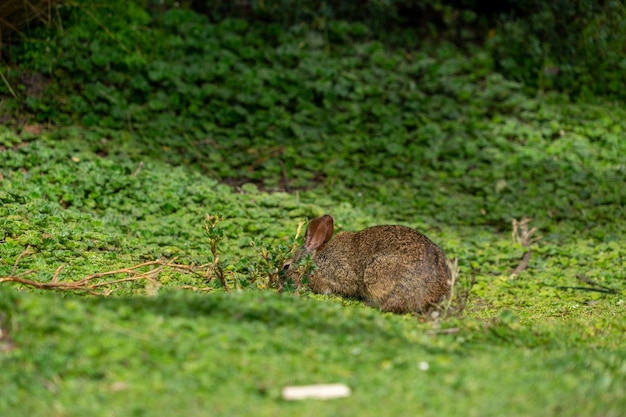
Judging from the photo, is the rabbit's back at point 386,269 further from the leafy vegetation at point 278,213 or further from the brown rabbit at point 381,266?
the leafy vegetation at point 278,213

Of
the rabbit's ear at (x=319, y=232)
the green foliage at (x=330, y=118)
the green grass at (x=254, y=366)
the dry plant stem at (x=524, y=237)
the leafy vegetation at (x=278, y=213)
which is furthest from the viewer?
the green foliage at (x=330, y=118)

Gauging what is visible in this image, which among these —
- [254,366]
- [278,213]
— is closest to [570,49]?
[278,213]

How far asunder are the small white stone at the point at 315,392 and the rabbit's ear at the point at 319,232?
3.52 meters

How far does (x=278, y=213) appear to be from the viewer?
830 cm

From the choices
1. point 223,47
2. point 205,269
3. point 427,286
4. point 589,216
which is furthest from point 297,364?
point 223,47

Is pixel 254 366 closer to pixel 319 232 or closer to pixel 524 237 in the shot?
pixel 319 232

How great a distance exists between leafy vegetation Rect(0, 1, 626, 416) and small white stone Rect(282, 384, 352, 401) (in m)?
0.07

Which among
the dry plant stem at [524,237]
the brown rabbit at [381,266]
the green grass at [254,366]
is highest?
the green grass at [254,366]

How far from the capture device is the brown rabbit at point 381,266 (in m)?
6.09

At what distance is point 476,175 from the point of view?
973cm

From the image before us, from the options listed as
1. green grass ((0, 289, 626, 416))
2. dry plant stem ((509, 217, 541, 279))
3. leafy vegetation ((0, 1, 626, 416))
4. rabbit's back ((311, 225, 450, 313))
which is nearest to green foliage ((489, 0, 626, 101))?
leafy vegetation ((0, 1, 626, 416))

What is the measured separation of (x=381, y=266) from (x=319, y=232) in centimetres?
98

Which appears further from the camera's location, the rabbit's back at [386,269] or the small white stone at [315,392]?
the rabbit's back at [386,269]

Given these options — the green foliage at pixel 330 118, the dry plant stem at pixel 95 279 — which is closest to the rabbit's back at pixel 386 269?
the dry plant stem at pixel 95 279
